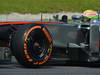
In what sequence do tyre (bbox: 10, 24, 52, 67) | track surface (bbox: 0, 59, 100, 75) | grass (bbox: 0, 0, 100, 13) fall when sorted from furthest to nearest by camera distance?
grass (bbox: 0, 0, 100, 13), tyre (bbox: 10, 24, 52, 67), track surface (bbox: 0, 59, 100, 75)

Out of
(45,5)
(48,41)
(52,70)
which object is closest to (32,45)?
(48,41)

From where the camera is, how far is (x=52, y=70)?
10656 mm

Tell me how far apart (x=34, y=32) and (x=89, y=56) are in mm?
1562

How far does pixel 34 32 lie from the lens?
11008mm

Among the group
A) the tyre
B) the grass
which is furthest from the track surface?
the grass

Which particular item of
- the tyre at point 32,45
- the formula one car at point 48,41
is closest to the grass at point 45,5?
the formula one car at point 48,41

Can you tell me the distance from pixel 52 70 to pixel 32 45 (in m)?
0.79

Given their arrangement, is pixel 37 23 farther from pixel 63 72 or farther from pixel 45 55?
pixel 63 72

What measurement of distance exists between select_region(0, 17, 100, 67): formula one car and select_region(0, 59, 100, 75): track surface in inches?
8.8

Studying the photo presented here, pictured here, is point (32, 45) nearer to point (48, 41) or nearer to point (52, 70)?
point (48, 41)

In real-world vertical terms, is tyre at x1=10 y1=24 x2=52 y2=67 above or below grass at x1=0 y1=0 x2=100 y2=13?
below

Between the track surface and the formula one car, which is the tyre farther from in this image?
the track surface

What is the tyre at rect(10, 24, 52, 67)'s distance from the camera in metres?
10.7

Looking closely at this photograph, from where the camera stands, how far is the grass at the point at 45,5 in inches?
1399
